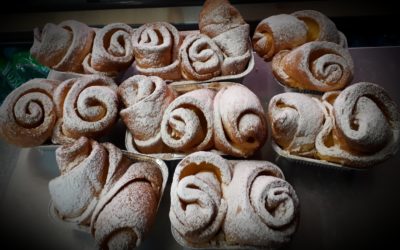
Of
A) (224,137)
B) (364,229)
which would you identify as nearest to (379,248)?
(364,229)

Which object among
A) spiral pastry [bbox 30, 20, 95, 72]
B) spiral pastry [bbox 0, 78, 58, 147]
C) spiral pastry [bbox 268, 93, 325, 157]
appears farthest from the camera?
spiral pastry [bbox 30, 20, 95, 72]

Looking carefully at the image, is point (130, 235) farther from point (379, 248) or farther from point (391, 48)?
point (391, 48)

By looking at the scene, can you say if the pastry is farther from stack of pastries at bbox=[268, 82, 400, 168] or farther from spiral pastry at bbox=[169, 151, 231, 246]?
spiral pastry at bbox=[169, 151, 231, 246]

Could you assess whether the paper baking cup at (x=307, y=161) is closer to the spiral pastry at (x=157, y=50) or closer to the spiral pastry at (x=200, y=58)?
the spiral pastry at (x=200, y=58)

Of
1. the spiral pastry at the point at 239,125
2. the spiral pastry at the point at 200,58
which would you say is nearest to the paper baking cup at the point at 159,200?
the spiral pastry at the point at 239,125

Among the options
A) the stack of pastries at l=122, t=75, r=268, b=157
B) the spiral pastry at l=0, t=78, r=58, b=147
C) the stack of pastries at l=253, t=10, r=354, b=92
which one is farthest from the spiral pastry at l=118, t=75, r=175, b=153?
the stack of pastries at l=253, t=10, r=354, b=92

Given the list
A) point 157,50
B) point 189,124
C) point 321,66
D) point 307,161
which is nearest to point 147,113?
point 189,124

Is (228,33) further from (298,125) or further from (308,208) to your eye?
(308,208)
